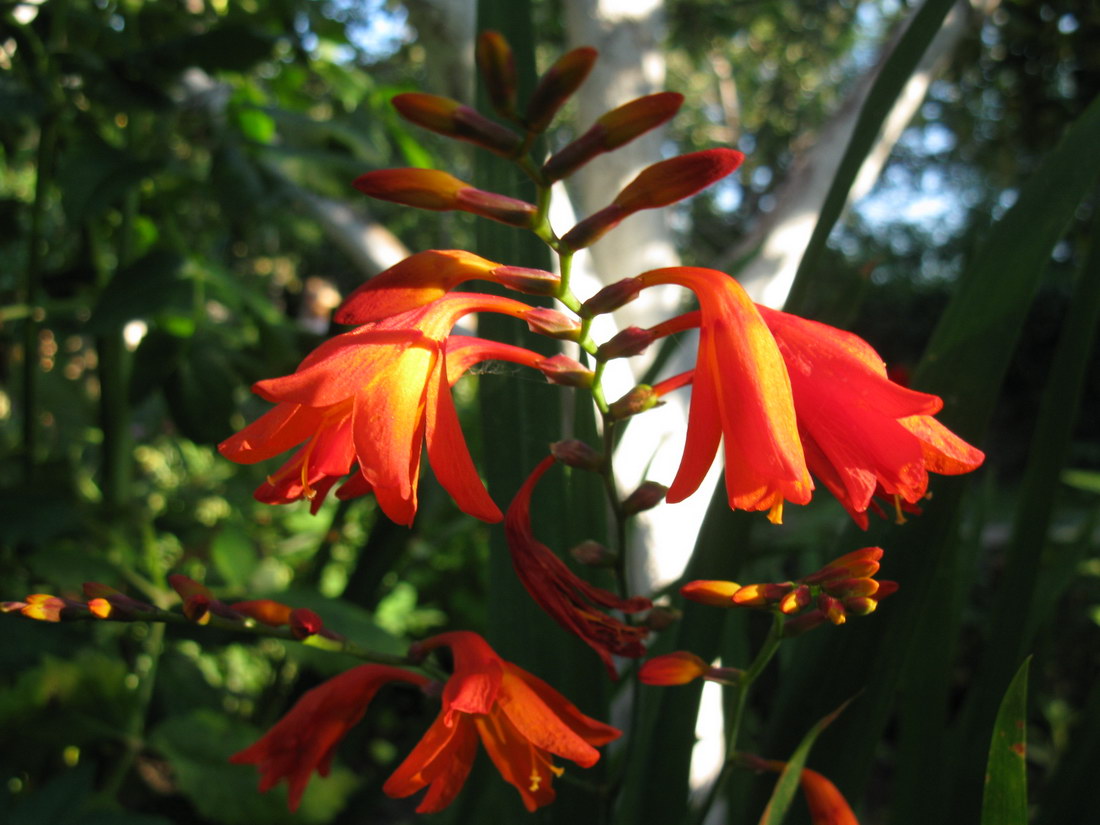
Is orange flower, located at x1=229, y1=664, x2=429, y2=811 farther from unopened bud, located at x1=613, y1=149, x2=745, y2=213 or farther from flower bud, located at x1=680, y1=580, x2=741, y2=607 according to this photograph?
unopened bud, located at x1=613, y1=149, x2=745, y2=213

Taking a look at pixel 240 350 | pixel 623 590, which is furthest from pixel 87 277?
pixel 623 590

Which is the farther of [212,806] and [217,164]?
[217,164]

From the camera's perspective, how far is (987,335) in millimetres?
498

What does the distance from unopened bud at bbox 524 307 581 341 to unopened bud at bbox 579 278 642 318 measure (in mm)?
17

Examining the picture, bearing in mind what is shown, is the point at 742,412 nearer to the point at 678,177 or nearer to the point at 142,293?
the point at 678,177

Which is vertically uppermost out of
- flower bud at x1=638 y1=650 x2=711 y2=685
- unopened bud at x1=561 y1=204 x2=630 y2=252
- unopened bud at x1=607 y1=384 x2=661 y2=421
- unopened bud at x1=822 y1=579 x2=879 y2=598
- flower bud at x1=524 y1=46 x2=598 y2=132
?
flower bud at x1=524 y1=46 x2=598 y2=132

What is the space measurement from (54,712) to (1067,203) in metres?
0.99

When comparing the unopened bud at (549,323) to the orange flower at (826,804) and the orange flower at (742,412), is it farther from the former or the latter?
the orange flower at (826,804)

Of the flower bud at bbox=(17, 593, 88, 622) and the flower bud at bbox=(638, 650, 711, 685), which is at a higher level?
the flower bud at bbox=(638, 650, 711, 685)

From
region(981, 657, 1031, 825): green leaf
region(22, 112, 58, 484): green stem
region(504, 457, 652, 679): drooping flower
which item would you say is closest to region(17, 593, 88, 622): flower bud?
region(504, 457, 652, 679): drooping flower

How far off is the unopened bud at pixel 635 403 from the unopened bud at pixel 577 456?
0.04 meters

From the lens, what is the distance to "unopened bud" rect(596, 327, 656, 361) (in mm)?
378

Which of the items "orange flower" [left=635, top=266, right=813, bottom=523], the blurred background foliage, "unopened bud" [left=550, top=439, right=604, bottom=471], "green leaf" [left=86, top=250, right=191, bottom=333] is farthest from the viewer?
"green leaf" [left=86, top=250, right=191, bottom=333]

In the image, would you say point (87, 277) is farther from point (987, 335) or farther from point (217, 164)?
point (987, 335)
